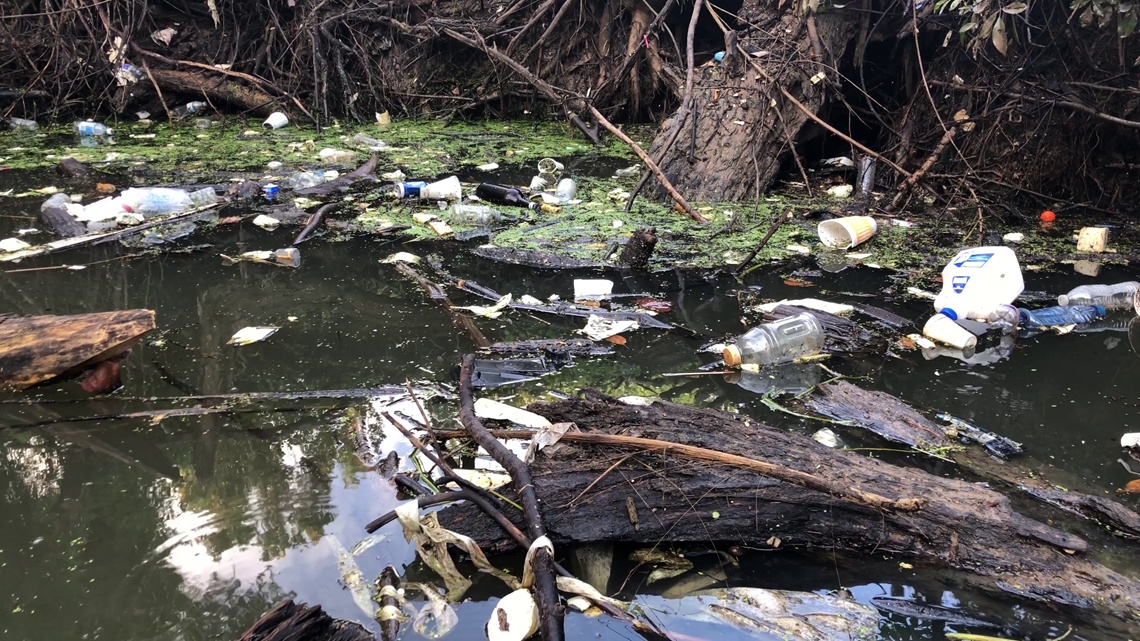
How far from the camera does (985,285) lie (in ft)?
9.12

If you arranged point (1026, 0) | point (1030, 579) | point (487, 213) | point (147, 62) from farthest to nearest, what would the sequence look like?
1. point (147, 62)
2. point (487, 213)
3. point (1026, 0)
4. point (1030, 579)

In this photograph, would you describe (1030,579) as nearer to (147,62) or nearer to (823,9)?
(823,9)

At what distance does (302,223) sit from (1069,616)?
11.6 feet

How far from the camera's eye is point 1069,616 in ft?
4.70

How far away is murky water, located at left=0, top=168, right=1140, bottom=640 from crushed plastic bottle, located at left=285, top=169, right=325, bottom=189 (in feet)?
3.11

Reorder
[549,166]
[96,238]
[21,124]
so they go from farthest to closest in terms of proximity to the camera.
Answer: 1. [21,124]
2. [549,166]
3. [96,238]

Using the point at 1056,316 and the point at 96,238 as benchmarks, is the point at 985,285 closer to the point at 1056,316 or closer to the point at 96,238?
the point at 1056,316

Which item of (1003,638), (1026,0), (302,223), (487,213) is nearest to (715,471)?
(1003,638)

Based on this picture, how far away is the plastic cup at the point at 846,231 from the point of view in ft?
11.6

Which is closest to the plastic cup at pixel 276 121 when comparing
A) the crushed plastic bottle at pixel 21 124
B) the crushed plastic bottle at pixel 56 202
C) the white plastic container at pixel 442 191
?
the crushed plastic bottle at pixel 21 124

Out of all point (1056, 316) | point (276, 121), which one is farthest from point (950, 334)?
point (276, 121)

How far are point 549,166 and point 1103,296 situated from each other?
3.24m

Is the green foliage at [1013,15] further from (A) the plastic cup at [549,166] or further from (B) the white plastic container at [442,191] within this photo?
(B) the white plastic container at [442,191]

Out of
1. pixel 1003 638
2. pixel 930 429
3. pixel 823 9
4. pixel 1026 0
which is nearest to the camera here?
pixel 1003 638
